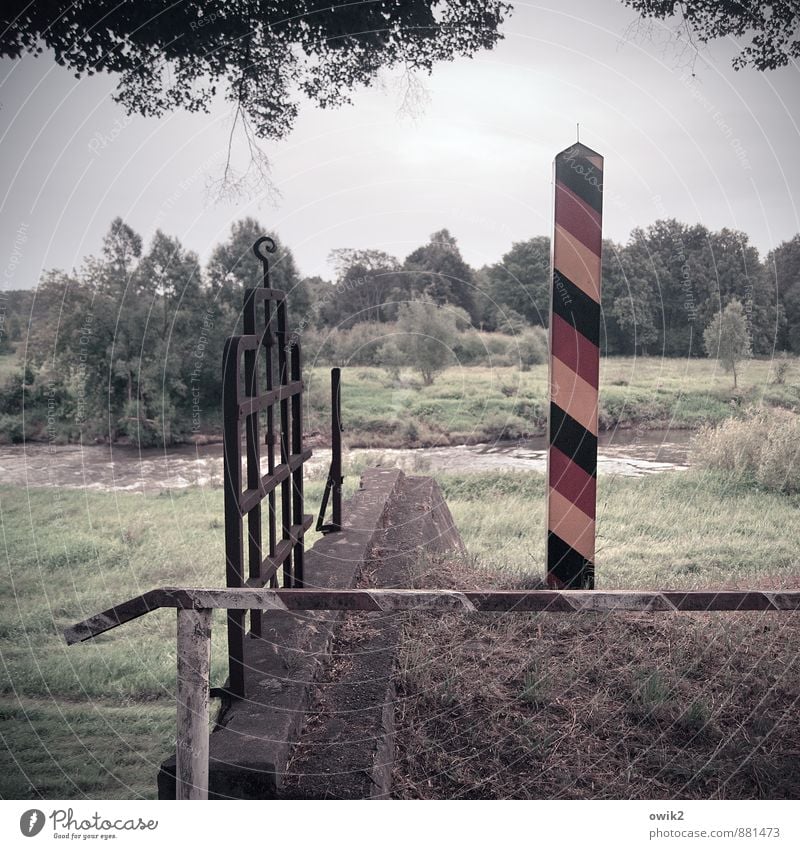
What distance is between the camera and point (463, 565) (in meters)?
3.68

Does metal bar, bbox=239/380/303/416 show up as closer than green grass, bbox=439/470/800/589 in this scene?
Yes

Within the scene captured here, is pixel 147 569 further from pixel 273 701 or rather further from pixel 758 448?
pixel 758 448

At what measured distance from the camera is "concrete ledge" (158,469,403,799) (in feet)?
6.15

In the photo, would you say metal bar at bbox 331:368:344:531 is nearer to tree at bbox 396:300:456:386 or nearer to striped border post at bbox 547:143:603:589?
striped border post at bbox 547:143:603:589

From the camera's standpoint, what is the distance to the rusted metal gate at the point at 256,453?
7.29 ft

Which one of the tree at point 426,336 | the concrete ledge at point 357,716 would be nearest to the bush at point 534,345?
the tree at point 426,336

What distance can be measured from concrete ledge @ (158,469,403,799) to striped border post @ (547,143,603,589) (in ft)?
2.92

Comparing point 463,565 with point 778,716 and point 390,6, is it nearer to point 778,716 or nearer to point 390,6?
point 778,716

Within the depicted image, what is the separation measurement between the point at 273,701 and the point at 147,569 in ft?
7.50

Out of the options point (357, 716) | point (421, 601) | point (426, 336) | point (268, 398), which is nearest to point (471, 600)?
point (421, 601)

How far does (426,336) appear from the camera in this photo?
21.6 feet

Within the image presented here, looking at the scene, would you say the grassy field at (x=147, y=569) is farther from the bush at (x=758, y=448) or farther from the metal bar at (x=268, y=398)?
the metal bar at (x=268, y=398)

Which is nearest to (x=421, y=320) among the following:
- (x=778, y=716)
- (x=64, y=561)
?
(x=64, y=561)

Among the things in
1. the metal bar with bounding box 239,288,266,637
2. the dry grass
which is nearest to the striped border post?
the dry grass
